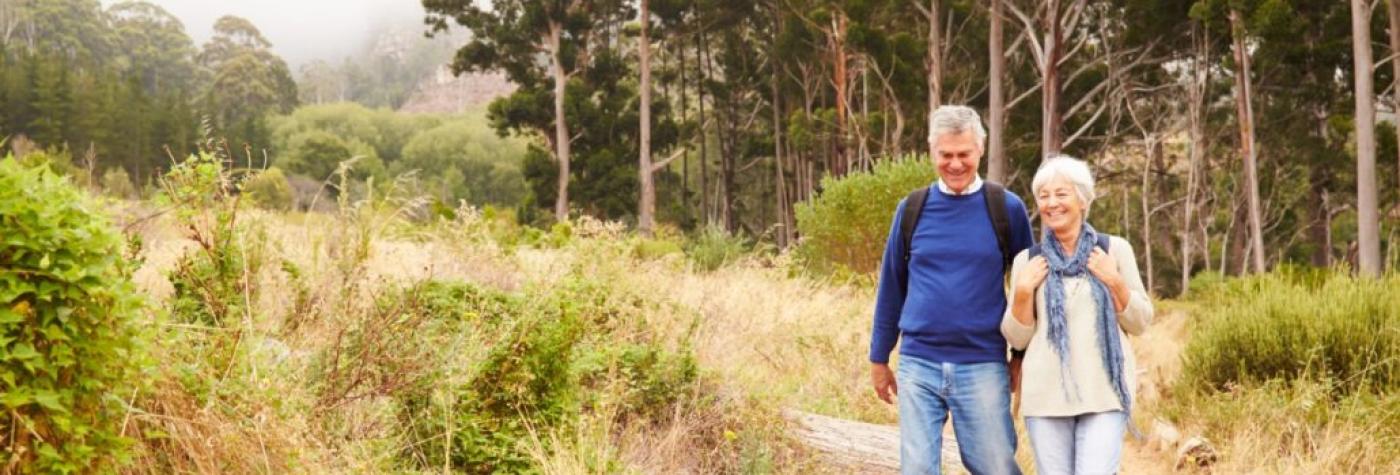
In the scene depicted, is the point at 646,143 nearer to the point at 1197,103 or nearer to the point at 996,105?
the point at 996,105

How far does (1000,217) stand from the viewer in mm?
3057

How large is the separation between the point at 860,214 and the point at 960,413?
1014 cm

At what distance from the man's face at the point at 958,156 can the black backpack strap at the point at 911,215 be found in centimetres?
10

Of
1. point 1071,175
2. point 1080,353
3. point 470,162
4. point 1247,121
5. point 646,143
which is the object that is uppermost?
point 470,162

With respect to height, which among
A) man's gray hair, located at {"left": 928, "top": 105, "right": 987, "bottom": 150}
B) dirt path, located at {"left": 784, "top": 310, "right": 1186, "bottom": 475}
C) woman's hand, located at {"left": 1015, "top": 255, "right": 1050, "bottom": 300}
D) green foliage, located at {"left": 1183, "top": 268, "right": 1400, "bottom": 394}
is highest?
man's gray hair, located at {"left": 928, "top": 105, "right": 987, "bottom": 150}

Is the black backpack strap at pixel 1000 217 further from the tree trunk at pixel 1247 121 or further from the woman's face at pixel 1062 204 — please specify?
the tree trunk at pixel 1247 121

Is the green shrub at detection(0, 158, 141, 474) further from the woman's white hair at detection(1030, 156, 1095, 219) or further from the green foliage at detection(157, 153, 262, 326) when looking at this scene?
the woman's white hair at detection(1030, 156, 1095, 219)

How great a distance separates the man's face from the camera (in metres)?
3.08

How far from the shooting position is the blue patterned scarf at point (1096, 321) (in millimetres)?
2828

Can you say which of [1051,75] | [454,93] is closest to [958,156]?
[1051,75]

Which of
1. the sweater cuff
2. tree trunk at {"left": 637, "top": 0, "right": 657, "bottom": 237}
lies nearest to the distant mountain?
tree trunk at {"left": 637, "top": 0, "right": 657, "bottom": 237}

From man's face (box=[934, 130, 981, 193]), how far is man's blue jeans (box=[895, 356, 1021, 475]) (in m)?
0.54

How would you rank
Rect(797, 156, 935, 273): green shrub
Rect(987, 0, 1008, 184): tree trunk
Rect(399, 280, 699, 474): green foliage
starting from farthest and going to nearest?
Rect(987, 0, 1008, 184): tree trunk, Rect(797, 156, 935, 273): green shrub, Rect(399, 280, 699, 474): green foliage

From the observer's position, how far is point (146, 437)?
3125 mm
